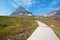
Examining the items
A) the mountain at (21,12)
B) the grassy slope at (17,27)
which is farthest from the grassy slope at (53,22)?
the mountain at (21,12)

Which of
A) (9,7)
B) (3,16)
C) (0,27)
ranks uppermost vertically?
(9,7)

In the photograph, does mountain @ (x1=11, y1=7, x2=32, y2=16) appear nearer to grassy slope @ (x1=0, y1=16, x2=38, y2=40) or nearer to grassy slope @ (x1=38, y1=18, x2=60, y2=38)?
grassy slope @ (x1=0, y1=16, x2=38, y2=40)

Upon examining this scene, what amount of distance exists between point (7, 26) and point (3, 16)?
653mm

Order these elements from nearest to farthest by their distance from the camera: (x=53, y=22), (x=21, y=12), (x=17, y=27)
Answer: (x=17, y=27), (x=53, y=22), (x=21, y=12)

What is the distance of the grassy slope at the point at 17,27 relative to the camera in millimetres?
6984

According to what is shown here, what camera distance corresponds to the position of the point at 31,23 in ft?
26.0

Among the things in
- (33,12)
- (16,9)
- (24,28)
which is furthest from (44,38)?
(16,9)

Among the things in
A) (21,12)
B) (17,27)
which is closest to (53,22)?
(21,12)

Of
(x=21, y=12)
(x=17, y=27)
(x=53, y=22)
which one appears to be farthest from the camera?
(x=21, y=12)

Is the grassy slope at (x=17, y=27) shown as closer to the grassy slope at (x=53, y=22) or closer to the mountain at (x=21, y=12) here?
the mountain at (x=21, y=12)

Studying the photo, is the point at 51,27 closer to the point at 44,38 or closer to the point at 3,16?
the point at 44,38

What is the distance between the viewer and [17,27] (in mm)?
7457

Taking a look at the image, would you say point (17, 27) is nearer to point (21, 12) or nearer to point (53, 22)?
point (21, 12)

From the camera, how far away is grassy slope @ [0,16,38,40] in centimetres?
698
